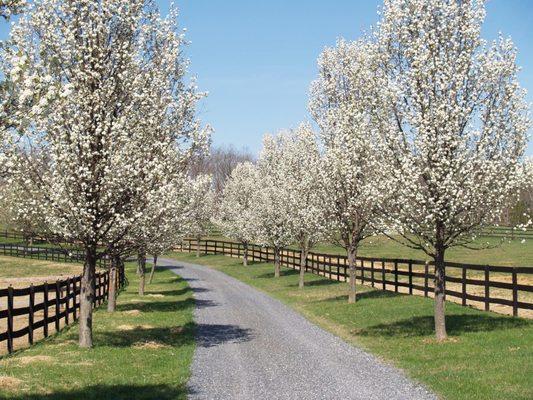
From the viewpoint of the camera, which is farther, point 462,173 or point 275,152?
point 275,152

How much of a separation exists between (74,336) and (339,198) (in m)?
16.3

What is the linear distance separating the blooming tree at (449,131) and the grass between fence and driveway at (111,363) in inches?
338

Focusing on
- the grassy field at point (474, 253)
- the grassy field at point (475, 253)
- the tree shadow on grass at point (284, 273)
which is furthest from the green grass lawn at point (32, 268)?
the grassy field at point (475, 253)

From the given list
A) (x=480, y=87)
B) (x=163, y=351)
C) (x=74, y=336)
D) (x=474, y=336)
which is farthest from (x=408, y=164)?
(x=74, y=336)

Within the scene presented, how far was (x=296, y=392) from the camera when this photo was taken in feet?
45.5

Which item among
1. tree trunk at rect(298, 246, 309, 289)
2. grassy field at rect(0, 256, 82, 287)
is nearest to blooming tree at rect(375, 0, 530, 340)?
tree trunk at rect(298, 246, 309, 289)

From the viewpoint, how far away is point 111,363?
16.6 metres

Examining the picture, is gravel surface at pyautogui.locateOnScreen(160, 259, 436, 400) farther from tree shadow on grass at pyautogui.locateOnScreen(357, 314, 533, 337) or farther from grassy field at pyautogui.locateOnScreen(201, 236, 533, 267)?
grassy field at pyautogui.locateOnScreen(201, 236, 533, 267)

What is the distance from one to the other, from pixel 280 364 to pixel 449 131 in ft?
28.3

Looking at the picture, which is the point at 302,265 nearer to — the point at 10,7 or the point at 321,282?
the point at 321,282

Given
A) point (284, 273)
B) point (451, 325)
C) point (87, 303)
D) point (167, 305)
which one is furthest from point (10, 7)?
point (284, 273)

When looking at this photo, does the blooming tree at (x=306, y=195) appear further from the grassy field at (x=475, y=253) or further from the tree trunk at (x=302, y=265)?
the grassy field at (x=475, y=253)

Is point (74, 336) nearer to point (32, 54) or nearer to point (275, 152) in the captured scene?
point (32, 54)

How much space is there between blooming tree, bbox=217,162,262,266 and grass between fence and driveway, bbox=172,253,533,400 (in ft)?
78.4
